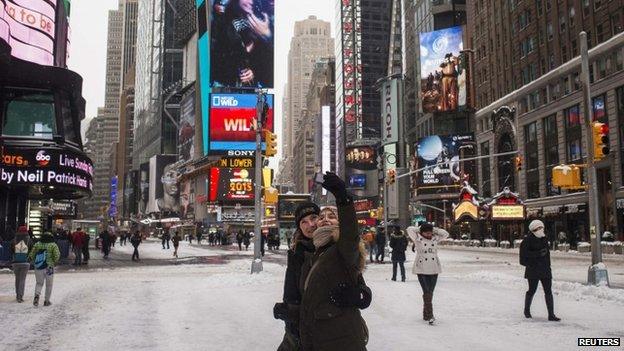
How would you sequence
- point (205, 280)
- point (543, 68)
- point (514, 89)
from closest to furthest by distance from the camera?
point (205, 280), point (543, 68), point (514, 89)

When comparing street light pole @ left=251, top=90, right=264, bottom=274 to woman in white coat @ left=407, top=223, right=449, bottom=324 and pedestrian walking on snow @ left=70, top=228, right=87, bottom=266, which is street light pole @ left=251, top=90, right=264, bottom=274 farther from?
pedestrian walking on snow @ left=70, top=228, right=87, bottom=266

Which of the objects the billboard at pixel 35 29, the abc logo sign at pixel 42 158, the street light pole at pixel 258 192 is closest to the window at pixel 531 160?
the street light pole at pixel 258 192

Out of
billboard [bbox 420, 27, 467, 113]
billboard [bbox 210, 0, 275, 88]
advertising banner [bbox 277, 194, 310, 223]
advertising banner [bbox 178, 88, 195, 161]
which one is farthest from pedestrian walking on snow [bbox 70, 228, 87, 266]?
advertising banner [bbox 178, 88, 195, 161]

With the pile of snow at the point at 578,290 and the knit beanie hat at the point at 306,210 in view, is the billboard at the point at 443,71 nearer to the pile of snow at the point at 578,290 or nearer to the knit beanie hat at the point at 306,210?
the pile of snow at the point at 578,290

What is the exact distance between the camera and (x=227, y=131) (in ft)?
264

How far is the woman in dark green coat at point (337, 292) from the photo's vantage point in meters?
3.86

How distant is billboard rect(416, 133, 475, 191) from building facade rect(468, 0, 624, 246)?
796cm

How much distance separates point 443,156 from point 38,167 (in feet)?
240

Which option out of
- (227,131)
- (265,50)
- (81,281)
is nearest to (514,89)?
(227,131)

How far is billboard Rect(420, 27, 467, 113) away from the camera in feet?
305

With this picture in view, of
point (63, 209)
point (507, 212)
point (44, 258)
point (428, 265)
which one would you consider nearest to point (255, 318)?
point (428, 265)

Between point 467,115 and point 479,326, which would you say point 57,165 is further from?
point 467,115

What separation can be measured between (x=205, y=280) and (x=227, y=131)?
2443 inches

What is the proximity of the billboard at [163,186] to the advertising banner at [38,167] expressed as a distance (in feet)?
377
